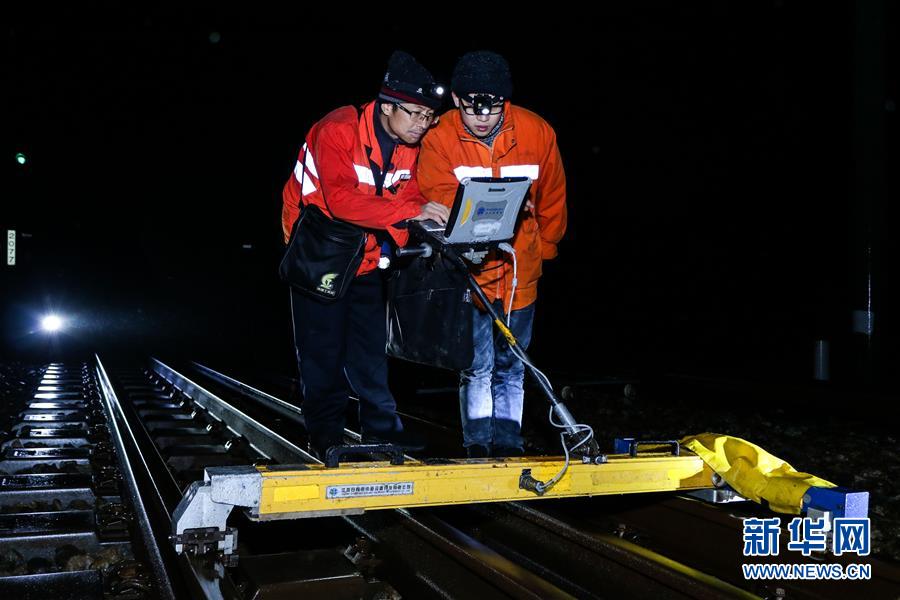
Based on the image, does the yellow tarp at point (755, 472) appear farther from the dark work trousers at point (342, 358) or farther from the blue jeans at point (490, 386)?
the dark work trousers at point (342, 358)

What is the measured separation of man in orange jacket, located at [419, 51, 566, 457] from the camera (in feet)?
10.6

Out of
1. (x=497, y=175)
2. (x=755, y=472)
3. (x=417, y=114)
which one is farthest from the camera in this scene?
(x=497, y=175)

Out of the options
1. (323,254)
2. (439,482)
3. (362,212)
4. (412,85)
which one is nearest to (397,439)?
(323,254)

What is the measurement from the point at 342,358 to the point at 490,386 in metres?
0.68

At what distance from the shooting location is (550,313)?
59.1 ft

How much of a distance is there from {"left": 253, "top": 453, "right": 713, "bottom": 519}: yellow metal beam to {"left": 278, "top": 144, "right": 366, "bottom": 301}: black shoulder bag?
0.99 m

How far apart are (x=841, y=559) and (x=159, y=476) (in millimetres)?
2763

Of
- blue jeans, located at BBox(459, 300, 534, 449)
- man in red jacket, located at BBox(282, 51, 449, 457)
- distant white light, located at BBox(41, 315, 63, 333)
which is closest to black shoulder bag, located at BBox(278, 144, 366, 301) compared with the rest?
man in red jacket, located at BBox(282, 51, 449, 457)

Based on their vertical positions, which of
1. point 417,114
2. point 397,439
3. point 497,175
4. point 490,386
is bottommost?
point 397,439

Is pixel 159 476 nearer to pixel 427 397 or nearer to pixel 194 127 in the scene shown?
pixel 427 397

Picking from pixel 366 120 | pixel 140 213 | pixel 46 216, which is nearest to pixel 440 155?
pixel 366 120

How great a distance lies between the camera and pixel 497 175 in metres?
3.41

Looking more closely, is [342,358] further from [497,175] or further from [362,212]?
[497,175]

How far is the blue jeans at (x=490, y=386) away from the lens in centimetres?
363
